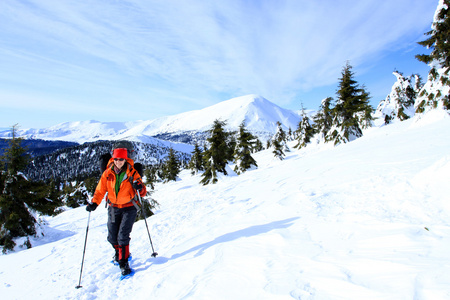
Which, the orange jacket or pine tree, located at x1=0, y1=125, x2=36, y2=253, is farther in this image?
pine tree, located at x1=0, y1=125, x2=36, y2=253

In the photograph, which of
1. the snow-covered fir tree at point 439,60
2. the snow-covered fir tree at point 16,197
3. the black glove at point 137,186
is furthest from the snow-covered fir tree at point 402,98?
the snow-covered fir tree at point 16,197

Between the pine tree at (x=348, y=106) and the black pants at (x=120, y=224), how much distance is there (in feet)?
79.0

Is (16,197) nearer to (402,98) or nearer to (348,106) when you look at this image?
(348,106)

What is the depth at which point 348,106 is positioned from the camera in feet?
73.8

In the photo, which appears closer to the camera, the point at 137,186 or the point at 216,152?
the point at 137,186

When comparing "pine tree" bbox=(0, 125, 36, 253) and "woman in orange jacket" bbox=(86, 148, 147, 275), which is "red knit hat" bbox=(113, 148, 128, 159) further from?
"pine tree" bbox=(0, 125, 36, 253)

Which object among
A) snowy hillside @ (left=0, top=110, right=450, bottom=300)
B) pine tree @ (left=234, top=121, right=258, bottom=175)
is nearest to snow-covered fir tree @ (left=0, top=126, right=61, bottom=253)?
snowy hillside @ (left=0, top=110, right=450, bottom=300)

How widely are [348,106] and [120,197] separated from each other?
973 inches

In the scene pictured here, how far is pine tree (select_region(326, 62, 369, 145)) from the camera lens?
883 inches

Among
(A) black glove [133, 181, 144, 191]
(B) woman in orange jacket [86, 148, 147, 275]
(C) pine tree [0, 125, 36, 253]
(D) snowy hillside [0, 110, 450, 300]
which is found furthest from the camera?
(C) pine tree [0, 125, 36, 253]

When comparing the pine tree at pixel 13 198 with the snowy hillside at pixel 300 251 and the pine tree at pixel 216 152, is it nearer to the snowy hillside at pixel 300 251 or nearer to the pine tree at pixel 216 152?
the snowy hillside at pixel 300 251

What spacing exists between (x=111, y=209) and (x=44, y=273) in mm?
2680

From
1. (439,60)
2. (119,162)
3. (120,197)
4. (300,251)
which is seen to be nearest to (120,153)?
(119,162)

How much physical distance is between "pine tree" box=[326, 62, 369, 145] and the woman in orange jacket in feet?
78.5
